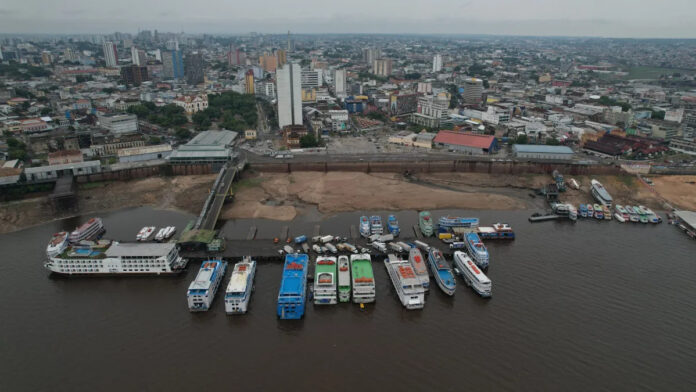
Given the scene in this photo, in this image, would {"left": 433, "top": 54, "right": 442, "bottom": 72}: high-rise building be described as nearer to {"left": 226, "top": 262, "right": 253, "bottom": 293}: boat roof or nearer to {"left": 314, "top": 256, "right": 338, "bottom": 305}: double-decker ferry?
{"left": 314, "top": 256, "right": 338, "bottom": 305}: double-decker ferry

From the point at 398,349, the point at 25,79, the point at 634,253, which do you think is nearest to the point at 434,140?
the point at 634,253

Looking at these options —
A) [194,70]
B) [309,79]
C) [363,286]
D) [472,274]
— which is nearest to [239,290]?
[363,286]

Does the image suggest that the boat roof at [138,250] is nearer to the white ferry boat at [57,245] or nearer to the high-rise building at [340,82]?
the white ferry boat at [57,245]

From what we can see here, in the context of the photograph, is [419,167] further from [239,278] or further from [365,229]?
[239,278]

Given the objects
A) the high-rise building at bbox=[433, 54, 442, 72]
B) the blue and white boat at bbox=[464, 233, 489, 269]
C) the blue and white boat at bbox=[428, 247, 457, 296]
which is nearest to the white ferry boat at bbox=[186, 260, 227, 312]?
the blue and white boat at bbox=[428, 247, 457, 296]

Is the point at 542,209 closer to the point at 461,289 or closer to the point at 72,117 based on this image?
the point at 461,289

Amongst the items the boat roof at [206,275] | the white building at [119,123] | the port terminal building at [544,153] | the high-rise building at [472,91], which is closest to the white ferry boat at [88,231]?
the boat roof at [206,275]
